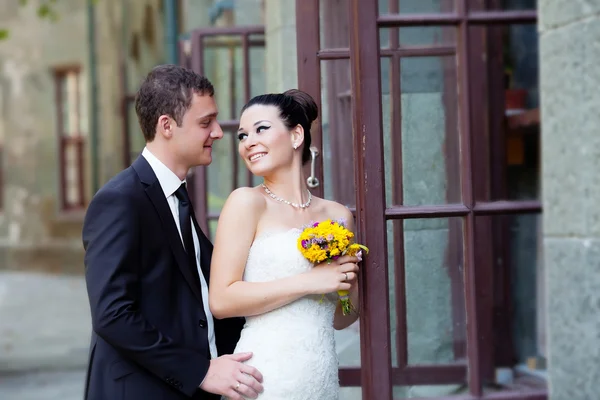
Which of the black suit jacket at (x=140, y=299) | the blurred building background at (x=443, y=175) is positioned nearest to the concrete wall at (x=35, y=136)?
Result: the blurred building background at (x=443, y=175)

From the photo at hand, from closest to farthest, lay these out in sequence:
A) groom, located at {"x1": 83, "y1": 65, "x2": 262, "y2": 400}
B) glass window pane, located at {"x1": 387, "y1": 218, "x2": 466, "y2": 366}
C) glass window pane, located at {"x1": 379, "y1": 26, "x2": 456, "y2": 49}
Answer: groom, located at {"x1": 83, "y1": 65, "x2": 262, "y2": 400} < glass window pane, located at {"x1": 387, "y1": 218, "x2": 466, "y2": 366} < glass window pane, located at {"x1": 379, "y1": 26, "x2": 456, "y2": 49}

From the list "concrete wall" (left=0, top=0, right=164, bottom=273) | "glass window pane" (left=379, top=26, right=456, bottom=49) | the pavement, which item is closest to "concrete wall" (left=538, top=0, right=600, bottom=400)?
"glass window pane" (left=379, top=26, right=456, bottom=49)

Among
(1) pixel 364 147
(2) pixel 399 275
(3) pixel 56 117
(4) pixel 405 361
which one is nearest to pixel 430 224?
(2) pixel 399 275

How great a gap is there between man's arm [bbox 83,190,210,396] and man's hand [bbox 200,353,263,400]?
0.04 metres

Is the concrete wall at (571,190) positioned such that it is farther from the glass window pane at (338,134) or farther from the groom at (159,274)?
the glass window pane at (338,134)

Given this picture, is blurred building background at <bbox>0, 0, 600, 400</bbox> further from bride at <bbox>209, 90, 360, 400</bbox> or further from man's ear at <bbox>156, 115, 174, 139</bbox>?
man's ear at <bbox>156, 115, 174, 139</bbox>

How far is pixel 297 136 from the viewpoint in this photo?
9.27 ft

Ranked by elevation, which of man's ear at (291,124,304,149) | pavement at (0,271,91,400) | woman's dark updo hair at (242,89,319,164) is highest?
woman's dark updo hair at (242,89,319,164)

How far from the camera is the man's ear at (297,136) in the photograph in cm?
282

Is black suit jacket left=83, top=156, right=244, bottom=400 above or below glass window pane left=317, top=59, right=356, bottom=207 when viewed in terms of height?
below

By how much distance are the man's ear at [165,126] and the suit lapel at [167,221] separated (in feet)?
0.37

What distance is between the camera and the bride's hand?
267cm

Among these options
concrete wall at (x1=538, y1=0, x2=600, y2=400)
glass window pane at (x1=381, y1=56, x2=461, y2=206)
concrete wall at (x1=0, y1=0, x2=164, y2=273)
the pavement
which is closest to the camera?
concrete wall at (x1=538, y1=0, x2=600, y2=400)

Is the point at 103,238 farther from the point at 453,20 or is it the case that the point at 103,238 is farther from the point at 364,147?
the point at 453,20
